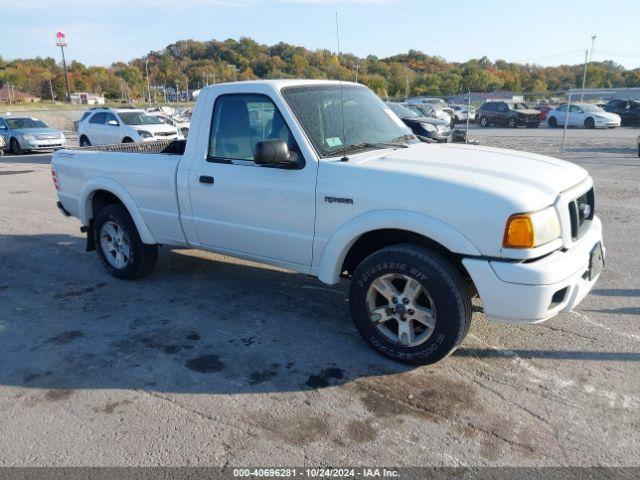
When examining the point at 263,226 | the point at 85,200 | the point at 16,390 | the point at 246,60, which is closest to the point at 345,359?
the point at 263,226

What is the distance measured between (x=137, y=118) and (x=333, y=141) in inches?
603

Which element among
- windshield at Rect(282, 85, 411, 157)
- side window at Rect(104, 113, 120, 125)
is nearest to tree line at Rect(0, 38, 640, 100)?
windshield at Rect(282, 85, 411, 157)

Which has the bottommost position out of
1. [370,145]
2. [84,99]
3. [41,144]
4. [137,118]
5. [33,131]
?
[41,144]

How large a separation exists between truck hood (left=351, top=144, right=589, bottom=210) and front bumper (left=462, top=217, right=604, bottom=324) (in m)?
0.37

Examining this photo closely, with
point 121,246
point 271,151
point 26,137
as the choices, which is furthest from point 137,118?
point 271,151

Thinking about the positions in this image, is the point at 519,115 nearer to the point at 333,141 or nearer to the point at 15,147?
the point at 15,147

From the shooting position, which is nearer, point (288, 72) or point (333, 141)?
point (333, 141)

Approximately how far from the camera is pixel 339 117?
441 cm

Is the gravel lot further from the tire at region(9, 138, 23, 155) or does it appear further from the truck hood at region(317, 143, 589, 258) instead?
the tire at region(9, 138, 23, 155)

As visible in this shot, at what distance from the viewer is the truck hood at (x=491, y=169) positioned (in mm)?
3346

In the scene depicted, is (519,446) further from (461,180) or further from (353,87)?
(353,87)

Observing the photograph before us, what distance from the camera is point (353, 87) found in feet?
16.2

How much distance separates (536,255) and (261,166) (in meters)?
2.13

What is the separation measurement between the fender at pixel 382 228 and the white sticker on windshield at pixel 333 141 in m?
0.71
